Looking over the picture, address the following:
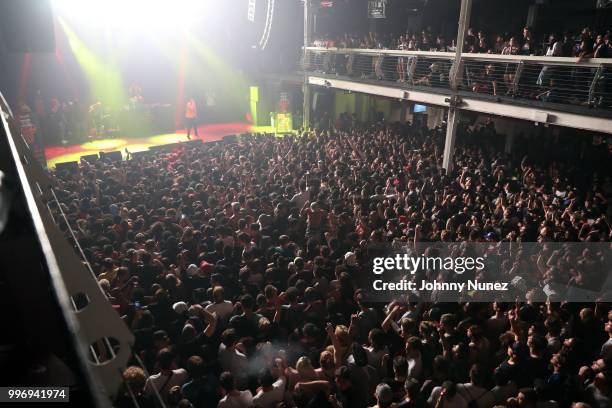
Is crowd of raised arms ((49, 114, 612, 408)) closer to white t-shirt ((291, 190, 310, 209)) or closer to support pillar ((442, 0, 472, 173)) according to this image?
white t-shirt ((291, 190, 310, 209))

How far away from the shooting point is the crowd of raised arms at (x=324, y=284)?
13.7 feet

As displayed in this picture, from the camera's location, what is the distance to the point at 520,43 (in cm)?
1341

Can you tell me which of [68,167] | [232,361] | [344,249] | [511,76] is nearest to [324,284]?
[344,249]

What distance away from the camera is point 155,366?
4676 mm

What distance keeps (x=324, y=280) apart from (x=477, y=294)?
6.88ft

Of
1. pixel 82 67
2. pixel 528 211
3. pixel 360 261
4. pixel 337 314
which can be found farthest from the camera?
pixel 82 67

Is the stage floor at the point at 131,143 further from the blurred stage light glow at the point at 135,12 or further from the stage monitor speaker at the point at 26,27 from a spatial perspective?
the blurred stage light glow at the point at 135,12

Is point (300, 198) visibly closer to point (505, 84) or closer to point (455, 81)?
point (455, 81)

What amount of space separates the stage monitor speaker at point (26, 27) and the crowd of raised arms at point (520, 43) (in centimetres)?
1082

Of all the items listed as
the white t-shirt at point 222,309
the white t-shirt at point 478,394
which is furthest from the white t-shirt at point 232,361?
the white t-shirt at point 478,394

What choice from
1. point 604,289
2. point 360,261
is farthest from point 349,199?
point 604,289

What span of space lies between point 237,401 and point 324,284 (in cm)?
225

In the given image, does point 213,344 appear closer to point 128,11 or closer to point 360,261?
point 360,261

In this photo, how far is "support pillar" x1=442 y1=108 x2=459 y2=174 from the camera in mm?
11703
